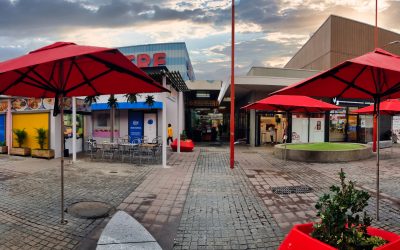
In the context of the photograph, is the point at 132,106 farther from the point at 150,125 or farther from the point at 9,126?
the point at 9,126

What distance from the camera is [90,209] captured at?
5.47 metres

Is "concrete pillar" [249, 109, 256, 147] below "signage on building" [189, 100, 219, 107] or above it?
below

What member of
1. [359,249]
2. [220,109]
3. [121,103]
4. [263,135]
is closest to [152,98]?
[121,103]

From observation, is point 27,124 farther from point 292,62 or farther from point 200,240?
point 292,62

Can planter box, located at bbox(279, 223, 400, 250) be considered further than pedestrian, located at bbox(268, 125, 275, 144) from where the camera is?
No

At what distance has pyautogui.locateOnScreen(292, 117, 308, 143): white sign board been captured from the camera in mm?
19875

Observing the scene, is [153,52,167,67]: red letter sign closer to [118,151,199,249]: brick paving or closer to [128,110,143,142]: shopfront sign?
[128,110,143,142]: shopfront sign

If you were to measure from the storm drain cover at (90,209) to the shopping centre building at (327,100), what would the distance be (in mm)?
12113

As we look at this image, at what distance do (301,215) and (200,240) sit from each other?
2.11 m

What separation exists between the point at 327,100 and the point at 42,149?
18563 mm

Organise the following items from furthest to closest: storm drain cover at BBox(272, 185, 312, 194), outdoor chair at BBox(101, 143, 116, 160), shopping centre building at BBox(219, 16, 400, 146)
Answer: shopping centre building at BBox(219, 16, 400, 146) → outdoor chair at BBox(101, 143, 116, 160) → storm drain cover at BBox(272, 185, 312, 194)

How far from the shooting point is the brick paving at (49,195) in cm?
422

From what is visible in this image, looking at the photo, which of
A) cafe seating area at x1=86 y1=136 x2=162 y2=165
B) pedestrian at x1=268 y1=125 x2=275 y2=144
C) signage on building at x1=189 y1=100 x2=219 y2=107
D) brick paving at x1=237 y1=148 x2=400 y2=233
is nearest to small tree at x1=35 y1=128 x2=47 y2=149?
cafe seating area at x1=86 y1=136 x2=162 y2=165

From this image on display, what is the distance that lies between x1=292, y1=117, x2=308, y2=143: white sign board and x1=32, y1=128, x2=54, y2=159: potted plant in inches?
584
